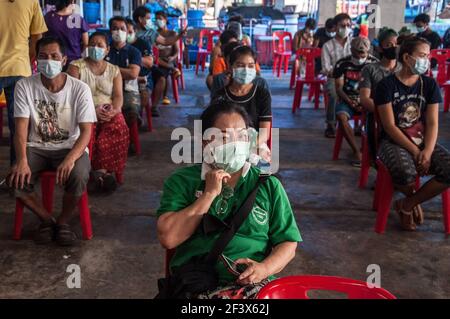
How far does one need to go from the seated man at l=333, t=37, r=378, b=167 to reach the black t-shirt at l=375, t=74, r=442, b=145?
1.43m

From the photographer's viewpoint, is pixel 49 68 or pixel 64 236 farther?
pixel 49 68

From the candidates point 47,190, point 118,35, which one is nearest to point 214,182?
point 47,190

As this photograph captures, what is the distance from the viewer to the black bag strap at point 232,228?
Result: 1.80m

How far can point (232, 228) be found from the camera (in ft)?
5.97

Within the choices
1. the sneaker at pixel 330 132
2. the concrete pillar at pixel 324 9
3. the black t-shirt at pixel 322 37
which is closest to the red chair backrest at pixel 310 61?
the black t-shirt at pixel 322 37

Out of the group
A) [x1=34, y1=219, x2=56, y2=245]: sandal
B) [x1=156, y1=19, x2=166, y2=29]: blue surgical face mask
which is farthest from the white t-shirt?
[x1=156, y1=19, x2=166, y2=29]: blue surgical face mask

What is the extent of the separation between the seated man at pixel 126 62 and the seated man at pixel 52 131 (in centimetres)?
167

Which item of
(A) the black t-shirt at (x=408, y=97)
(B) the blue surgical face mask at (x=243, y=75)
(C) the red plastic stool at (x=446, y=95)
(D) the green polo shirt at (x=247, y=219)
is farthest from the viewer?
(C) the red plastic stool at (x=446, y=95)

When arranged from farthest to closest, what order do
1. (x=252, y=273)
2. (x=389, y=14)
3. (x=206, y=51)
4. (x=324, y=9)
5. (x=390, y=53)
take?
(x=324, y=9)
(x=206, y=51)
(x=389, y=14)
(x=390, y=53)
(x=252, y=273)

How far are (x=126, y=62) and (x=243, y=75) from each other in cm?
178

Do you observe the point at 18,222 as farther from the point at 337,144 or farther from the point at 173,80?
the point at 173,80

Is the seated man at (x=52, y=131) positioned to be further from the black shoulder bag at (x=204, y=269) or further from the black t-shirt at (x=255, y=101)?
the black shoulder bag at (x=204, y=269)
